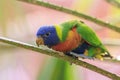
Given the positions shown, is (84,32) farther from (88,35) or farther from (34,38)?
(34,38)

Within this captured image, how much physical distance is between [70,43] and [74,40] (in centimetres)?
2

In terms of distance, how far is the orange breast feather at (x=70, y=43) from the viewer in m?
0.98

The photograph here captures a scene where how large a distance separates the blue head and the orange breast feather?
0.07 feet

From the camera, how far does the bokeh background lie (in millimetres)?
739

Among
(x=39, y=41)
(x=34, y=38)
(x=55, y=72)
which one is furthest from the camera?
(x=34, y=38)

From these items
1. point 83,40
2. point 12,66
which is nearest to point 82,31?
point 83,40

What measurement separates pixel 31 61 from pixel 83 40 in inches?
20.2

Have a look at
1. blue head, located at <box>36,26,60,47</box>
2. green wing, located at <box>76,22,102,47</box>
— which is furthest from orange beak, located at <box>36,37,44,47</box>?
green wing, located at <box>76,22,102,47</box>

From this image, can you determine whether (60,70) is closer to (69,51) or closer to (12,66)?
(69,51)

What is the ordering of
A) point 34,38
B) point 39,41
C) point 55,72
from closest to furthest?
point 55,72 → point 39,41 → point 34,38

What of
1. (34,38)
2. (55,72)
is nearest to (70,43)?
(34,38)

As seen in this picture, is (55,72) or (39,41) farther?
(39,41)

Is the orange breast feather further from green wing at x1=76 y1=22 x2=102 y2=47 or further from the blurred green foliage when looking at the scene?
the blurred green foliage

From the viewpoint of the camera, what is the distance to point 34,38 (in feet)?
3.53
